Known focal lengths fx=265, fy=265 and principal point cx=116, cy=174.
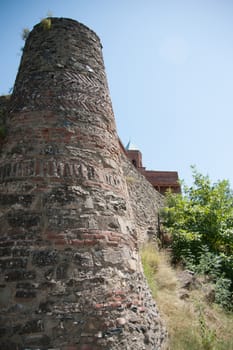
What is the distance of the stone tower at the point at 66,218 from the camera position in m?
2.75

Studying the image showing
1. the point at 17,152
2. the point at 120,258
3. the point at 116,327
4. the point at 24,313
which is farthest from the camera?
the point at 17,152

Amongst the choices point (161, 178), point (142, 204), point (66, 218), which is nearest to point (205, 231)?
point (142, 204)

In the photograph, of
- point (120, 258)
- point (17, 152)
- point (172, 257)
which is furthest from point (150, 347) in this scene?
point (172, 257)

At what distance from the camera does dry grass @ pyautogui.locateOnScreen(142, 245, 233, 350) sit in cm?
383

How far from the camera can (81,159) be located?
3.67 metres

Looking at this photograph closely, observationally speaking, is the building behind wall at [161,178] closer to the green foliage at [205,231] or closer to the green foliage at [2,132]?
the green foliage at [205,231]

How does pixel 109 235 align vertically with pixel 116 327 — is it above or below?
above

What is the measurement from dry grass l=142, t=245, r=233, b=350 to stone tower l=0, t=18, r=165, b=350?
688mm

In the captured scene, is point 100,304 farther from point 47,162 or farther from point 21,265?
point 47,162

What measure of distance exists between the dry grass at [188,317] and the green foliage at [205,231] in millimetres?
1067

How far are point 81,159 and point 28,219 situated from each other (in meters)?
1.07

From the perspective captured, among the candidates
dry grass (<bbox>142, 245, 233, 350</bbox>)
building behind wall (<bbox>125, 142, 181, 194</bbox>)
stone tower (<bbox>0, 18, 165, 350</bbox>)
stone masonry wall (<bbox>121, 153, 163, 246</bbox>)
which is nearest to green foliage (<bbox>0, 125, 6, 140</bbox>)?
stone tower (<bbox>0, 18, 165, 350</bbox>)

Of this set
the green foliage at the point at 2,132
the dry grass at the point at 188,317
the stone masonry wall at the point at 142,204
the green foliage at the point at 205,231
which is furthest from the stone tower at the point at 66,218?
the stone masonry wall at the point at 142,204

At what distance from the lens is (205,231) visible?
863 cm
